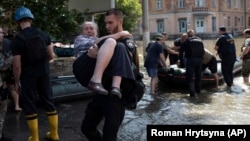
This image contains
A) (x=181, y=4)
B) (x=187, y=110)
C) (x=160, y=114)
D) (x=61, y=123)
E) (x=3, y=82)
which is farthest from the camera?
(x=181, y=4)

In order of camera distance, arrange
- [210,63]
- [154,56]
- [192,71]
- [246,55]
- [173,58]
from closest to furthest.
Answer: [192,71] → [154,56] → [210,63] → [246,55] → [173,58]

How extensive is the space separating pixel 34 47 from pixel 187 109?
160 inches

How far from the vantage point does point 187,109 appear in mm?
8094

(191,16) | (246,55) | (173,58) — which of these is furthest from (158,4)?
(246,55)

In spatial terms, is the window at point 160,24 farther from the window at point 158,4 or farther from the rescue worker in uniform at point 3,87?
the rescue worker in uniform at point 3,87

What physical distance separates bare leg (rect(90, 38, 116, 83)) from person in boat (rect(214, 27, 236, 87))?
789 centimetres

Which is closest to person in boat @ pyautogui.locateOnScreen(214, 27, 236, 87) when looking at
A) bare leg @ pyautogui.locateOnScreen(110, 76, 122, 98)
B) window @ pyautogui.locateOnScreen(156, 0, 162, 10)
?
bare leg @ pyautogui.locateOnScreen(110, 76, 122, 98)

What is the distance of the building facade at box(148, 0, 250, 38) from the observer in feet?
199

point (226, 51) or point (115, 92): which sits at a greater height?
point (115, 92)

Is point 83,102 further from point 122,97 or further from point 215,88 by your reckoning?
point 122,97

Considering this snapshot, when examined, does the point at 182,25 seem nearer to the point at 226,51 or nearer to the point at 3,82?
the point at 226,51

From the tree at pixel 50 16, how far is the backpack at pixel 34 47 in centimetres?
600

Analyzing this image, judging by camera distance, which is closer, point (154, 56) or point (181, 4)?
point (154, 56)

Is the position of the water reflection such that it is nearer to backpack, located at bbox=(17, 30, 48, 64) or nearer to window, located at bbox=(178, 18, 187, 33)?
backpack, located at bbox=(17, 30, 48, 64)
